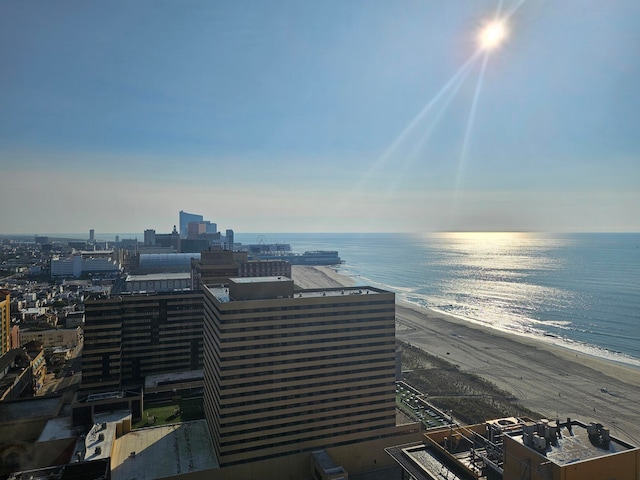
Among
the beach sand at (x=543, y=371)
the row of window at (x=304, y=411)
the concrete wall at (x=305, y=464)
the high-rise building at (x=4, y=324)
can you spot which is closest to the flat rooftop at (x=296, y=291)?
the row of window at (x=304, y=411)

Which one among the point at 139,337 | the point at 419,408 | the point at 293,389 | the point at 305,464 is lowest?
the point at 305,464

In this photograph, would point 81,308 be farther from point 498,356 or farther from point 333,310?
point 498,356

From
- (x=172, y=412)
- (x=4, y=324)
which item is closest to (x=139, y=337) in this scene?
(x=172, y=412)

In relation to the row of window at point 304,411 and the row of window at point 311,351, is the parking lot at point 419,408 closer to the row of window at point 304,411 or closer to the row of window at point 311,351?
the row of window at point 304,411

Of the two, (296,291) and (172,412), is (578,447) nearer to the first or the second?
(296,291)

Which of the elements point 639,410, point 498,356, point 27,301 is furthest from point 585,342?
point 27,301

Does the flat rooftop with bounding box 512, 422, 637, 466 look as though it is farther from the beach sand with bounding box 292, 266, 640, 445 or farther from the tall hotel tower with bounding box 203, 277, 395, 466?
the beach sand with bounding box 292, 266, 640, 445

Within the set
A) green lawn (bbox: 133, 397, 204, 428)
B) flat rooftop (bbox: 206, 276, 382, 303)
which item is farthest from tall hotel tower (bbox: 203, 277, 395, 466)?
green lawn (bbox: 133, 397, 204, 428)
